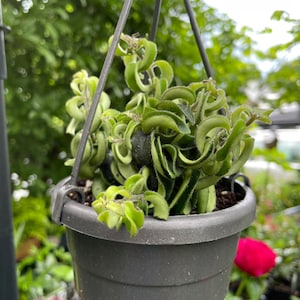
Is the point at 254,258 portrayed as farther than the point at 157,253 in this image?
Yes

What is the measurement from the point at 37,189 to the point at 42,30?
0.49 metres

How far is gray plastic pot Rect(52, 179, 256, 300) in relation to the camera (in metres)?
0.32

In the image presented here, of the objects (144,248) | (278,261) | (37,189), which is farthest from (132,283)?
(37,189)

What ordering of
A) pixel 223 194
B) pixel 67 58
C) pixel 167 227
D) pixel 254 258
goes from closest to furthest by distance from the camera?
pixel 167 227 → pixel 223 194 → pixel 254 258 → pixel 67 58

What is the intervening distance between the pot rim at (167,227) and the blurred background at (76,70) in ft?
1.87

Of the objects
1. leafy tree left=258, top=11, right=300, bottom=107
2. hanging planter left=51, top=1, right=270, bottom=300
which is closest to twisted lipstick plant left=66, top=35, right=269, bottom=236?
hanging planter left=51, top=1, right=270, bottom=300

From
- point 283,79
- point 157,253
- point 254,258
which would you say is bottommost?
point 254,258

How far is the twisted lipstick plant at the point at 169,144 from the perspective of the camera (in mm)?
336

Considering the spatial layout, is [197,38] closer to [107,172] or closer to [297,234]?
[107,172]

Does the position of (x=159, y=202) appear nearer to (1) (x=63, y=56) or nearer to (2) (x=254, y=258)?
(2) (x=254, y=258)

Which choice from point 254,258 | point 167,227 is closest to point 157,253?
point 167,227

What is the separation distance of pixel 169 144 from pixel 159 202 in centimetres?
7

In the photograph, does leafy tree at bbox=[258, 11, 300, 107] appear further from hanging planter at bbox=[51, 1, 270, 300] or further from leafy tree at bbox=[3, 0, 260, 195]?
hanging planter at bbox=[51, 1, 270, 300]

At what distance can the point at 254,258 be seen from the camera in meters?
0.69
